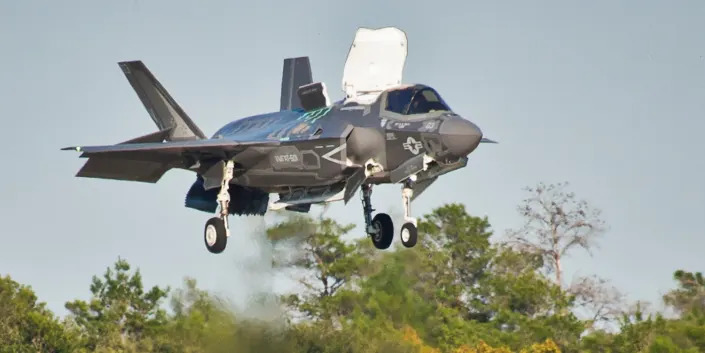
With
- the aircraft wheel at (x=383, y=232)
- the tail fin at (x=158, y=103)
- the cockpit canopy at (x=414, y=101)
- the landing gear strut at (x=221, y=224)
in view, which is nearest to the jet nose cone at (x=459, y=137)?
the cockpit canopy at (x=414, y=101)

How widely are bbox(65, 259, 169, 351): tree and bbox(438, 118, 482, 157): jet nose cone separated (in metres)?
33.9

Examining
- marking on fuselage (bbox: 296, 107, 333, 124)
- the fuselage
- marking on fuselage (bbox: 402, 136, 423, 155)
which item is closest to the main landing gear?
the fuselage

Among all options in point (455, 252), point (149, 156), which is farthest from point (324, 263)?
point (149, 156)

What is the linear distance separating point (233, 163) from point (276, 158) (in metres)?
1.54

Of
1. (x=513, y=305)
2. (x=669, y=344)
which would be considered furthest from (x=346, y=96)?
(x=513, y=305)

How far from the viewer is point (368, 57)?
48.3m

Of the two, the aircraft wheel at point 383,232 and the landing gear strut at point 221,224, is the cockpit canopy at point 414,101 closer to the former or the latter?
the aircraft wheel at point 383,232

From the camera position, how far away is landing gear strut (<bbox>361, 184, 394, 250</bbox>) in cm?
4897

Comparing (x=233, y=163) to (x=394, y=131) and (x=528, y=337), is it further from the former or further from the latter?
(x=528, y=337)

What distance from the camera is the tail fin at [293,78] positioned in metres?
55.4

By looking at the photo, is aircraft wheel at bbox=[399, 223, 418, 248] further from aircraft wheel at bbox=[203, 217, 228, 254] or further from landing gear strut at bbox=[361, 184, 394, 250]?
aircraft wheel at bbox=[203, 217, 228, 254]

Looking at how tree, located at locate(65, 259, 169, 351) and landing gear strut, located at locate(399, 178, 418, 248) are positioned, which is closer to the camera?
landing gear strut, located at locate(399, 178, 418, 248)

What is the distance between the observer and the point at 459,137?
149ft

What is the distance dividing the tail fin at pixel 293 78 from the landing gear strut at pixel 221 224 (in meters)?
6.83
